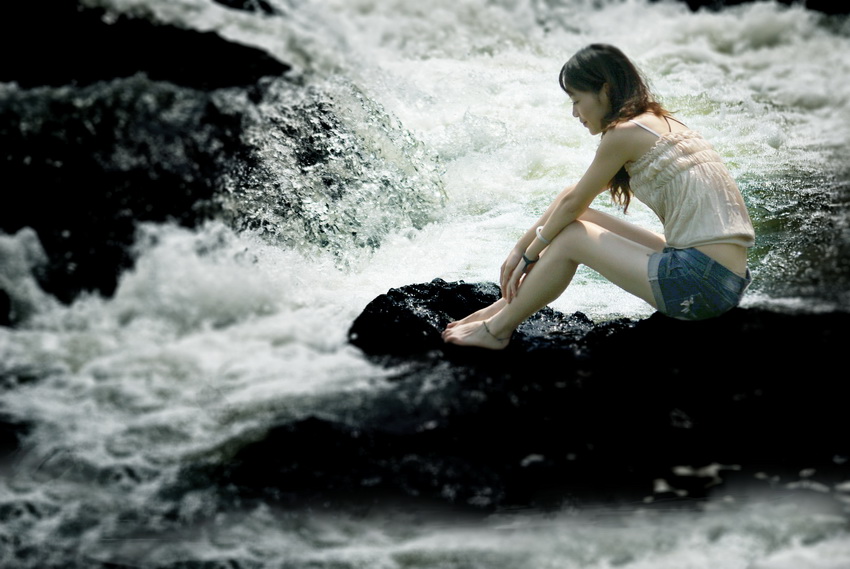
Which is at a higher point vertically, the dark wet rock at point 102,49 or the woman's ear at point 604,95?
the woman's ear at point 604,95

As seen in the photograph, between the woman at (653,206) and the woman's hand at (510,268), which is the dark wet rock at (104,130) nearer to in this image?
the woman's hand at (510,268)

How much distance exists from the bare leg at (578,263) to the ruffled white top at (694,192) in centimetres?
20

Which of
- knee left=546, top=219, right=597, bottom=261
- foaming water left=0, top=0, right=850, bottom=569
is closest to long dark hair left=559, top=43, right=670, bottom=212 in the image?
knee left=546, top=219, right=597, bottom=261

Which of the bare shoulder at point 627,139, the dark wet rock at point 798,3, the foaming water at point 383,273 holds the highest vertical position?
the dark wet rock at point 798,3

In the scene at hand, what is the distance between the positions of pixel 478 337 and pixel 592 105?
1.17m

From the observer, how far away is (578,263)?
11.1 ft

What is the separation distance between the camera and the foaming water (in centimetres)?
251

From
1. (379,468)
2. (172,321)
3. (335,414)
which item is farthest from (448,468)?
(172,321)

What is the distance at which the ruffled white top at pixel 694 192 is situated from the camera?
3203 millimetres

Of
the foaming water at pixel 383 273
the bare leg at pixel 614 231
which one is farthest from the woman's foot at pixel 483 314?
the foaming water at pixel 383 273

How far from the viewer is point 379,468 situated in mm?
2863

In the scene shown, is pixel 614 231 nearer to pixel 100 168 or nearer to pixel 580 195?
pixel 580 195

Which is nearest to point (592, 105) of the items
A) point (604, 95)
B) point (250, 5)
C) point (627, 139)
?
point (604, 95)

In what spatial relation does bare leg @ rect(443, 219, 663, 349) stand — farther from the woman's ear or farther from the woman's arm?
the woman's ear
